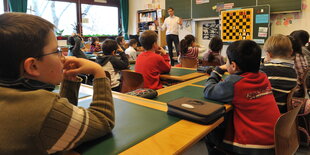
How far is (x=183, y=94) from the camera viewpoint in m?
1.55

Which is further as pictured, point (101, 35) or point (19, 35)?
point (101, 35)

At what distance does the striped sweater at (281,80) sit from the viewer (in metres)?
1.64

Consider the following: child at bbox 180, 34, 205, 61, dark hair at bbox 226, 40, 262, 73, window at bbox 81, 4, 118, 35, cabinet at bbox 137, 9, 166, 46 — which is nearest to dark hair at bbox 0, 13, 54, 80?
dark hair at bbox 226, 40, 262, 73

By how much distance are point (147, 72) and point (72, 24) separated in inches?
217

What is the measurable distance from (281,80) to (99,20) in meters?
7.02

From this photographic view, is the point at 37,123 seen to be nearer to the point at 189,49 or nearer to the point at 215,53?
the point at 215,53

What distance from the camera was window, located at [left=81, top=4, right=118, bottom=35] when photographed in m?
7.47

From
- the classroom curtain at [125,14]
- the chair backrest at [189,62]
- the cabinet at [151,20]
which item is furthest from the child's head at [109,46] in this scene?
the classroom curtain at [125,14]

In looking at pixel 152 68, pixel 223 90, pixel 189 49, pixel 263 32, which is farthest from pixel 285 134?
pixel 263 32

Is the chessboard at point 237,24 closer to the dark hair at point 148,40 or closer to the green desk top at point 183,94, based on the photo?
the dark hair at point 148,40

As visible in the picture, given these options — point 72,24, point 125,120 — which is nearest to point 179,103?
point 125,120

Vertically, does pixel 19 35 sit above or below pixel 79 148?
above

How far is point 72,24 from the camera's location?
23.3 ft

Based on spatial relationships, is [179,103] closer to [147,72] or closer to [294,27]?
[147,72]
